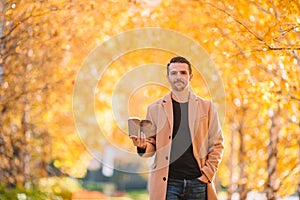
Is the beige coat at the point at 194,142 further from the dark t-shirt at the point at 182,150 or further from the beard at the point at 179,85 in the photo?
the beard at the point at 179,85

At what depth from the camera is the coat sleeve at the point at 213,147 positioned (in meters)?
6.50

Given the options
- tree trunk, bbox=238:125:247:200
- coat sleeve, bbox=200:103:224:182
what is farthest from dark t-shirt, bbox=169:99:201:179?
tree trunk, bbox=238:125:247:200

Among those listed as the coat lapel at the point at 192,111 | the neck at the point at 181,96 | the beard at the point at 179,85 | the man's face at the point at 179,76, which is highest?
the man's face at the point at 179,76

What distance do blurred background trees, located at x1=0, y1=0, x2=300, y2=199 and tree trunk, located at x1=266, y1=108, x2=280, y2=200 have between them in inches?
0.7

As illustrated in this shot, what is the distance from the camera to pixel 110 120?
2023 cm

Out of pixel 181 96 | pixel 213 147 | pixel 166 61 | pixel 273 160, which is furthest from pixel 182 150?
pixel 166 61

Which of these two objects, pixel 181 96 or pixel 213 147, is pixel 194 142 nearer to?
pixel 213 147

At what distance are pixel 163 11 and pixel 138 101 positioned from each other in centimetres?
660

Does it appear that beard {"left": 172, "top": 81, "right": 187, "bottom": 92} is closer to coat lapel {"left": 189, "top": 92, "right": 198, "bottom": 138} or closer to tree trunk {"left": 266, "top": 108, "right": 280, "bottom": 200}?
coat lapel {"left": 189, "top": 92, "right": 198, "bottom": 138}

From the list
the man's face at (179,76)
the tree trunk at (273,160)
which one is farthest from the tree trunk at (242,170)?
the man's face at (179,76)

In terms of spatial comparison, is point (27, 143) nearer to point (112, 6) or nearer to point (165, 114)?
point (112, 6)

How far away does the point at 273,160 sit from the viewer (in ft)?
38.5

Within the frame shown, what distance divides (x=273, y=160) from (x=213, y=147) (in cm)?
536

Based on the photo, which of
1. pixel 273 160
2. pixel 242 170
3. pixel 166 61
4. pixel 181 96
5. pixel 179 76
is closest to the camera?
pixel 179 76
